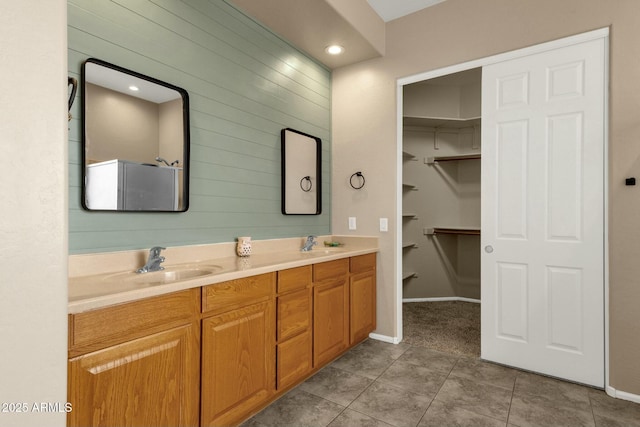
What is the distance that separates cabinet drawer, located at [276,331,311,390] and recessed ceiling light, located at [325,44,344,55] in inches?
95.1

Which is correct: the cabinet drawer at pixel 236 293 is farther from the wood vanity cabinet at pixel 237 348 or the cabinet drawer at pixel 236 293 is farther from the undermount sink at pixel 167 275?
the undermount sink at pixel 167 275

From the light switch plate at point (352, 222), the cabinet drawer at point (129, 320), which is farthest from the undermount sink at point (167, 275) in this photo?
the light switch plate at point (352, 222)

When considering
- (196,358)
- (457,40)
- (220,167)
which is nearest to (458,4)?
(457,40)

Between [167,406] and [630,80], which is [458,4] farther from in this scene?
[167,406]

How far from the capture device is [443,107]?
177 inches

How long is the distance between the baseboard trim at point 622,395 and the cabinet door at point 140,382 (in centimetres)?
257

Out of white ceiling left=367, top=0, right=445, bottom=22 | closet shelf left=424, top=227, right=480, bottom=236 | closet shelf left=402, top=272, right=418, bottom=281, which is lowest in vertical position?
closet shelf left=402, top=272, right=418, bottom=281

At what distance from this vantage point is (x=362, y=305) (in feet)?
9.82

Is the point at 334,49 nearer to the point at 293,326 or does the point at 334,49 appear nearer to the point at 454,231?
the point at 293,326

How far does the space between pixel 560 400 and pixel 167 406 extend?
2.32m

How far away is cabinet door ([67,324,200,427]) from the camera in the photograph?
118 cm

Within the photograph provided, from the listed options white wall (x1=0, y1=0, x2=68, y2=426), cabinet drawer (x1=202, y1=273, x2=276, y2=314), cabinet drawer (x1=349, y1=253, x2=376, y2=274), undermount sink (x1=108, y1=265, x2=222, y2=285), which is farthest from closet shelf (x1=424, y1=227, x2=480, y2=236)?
white wall (x1=0, y1=0, x2=68, y2=426)

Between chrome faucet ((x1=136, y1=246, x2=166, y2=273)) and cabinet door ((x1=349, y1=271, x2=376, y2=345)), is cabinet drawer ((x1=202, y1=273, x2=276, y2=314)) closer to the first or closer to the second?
chrome faucet ((x1=136, y1=246, x2=166, y2=273))

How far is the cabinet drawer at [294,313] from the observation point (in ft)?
6.73
